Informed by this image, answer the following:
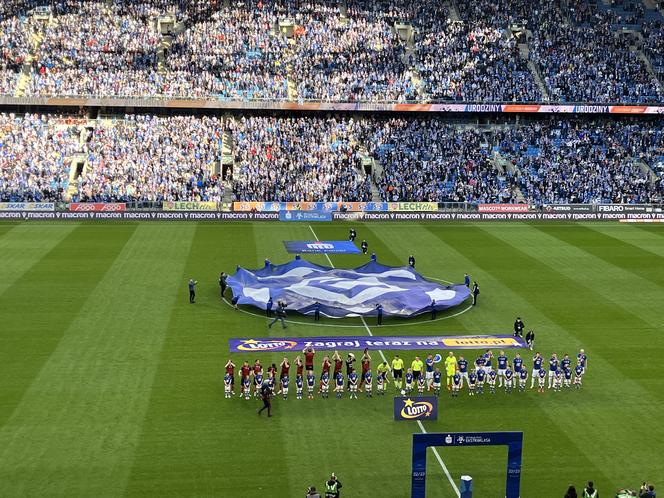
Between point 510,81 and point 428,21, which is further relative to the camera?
point 428,21

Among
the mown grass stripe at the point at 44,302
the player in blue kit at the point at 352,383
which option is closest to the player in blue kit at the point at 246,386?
the player in blue kit at the point at 352,383

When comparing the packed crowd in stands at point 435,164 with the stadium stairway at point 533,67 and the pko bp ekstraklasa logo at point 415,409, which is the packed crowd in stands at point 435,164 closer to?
the stadium stairway at point 533,67

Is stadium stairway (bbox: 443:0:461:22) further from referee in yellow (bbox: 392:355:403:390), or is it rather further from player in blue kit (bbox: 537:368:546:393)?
referee in yellow (bbox: 392:355:403:390)

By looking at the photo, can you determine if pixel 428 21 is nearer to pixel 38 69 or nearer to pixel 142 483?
pixel 38 69

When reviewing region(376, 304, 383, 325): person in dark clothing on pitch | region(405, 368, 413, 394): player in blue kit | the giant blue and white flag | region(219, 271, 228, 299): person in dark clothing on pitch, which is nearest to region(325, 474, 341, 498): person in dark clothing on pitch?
region(405, 368, 413, 394): player in blue kit

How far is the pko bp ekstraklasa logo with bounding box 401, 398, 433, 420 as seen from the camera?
24.7 m

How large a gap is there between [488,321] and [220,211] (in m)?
30.4

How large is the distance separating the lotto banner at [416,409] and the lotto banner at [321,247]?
25442mm

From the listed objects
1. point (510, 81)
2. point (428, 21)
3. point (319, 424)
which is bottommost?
point (319, 424)

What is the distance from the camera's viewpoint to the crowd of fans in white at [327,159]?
212 ft

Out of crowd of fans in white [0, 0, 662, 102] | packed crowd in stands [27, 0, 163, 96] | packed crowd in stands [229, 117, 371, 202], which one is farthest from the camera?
crowd of fans in white [0, 0, 662, 102]

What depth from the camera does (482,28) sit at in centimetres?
7981

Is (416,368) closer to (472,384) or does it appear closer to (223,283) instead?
(472,384)

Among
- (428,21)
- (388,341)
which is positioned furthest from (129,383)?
(428,21)
